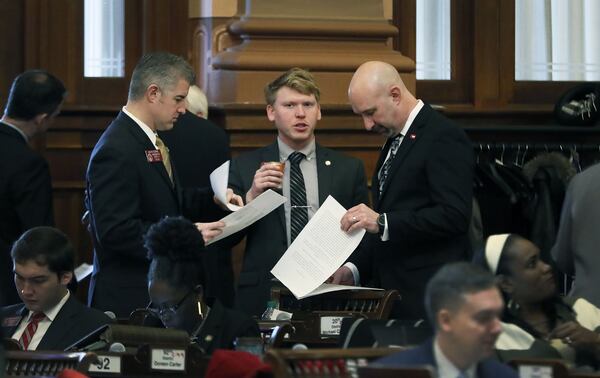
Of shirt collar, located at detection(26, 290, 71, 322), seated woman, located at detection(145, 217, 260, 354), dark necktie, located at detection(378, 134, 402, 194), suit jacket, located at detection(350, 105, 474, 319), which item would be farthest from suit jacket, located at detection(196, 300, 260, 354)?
dark necktie, located at detection(378, 134, 402, 194)

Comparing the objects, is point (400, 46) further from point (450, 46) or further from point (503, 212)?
point (503, 212)

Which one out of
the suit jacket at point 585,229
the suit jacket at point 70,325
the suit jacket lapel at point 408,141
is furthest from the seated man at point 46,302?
the suit jacket at point 585,229

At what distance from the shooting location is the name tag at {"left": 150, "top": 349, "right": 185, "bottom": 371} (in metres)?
4.23

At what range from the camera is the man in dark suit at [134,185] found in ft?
17.9

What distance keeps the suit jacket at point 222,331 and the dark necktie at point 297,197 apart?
3.58ft

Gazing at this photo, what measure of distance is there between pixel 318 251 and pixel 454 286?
185cm

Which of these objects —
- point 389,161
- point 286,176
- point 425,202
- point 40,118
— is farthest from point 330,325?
point 40,118

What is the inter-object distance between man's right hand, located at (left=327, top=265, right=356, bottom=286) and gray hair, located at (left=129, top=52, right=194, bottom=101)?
0.91 metres

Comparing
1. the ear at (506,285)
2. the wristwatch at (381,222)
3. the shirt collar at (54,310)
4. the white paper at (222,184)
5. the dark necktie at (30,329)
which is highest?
the white paper at (222,184)

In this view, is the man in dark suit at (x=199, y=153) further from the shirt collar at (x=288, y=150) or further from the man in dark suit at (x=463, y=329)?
the man in dark suit at (x=463, y=329)

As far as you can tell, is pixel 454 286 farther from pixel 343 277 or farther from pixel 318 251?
pixel 343 277

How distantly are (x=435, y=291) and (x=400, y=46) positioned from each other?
4855 mm

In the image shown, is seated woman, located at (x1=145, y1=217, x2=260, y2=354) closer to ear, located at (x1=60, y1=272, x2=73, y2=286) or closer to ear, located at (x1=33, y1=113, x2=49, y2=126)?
ear, located at (x1=60, y1=272, x2=73, y2=286)

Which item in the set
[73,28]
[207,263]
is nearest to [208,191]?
[207,263]
